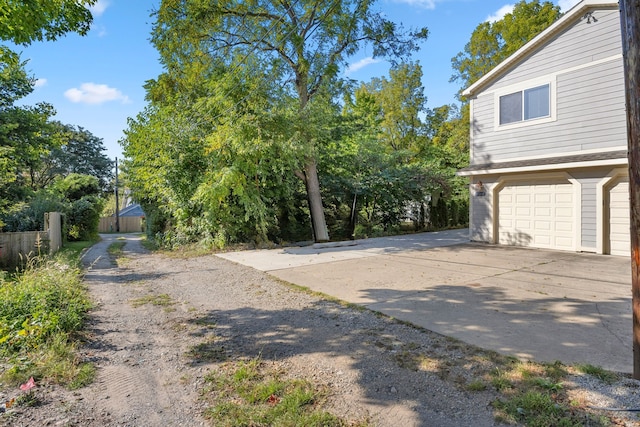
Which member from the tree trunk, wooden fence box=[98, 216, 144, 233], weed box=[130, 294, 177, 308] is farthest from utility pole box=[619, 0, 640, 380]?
wooden fence box=[98, 216, 144, 233]

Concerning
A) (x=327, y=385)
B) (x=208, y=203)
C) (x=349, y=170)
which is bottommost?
(x=327, y=385)

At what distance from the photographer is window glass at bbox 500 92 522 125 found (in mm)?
10406

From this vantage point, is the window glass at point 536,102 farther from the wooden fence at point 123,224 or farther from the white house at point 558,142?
the wooden fence at point 123,224

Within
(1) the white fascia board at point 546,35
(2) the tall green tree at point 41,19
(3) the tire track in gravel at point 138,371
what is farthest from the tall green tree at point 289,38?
(3) the tire track in gravel at point 138,371

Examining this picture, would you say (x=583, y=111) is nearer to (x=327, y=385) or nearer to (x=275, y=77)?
(x=275, y=77)

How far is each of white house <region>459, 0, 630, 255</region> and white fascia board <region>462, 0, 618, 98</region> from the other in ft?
0.08

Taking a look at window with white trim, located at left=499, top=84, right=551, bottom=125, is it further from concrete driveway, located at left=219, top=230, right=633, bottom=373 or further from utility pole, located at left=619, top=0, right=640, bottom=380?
utility pole, located at left=619, top=0, right=640, bottom=380

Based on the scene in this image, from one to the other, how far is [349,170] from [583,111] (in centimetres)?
821

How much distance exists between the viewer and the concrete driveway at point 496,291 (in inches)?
142

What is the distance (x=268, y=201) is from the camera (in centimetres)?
1178

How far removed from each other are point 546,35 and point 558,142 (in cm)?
293

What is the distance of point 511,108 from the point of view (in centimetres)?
1059

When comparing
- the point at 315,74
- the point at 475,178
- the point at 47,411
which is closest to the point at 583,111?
the point at 475,178

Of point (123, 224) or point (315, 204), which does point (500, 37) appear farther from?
point (123, 224)
